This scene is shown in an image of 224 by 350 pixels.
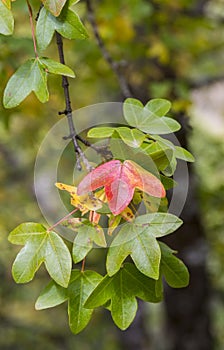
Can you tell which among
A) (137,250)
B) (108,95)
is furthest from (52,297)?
(108,95)

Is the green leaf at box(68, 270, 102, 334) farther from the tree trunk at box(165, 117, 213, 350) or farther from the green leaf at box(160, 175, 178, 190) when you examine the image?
the tree trunk at box(165, 117, 213, 350)

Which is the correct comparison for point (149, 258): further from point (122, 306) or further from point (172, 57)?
point (172, 57)

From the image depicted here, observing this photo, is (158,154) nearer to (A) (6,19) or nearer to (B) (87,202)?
(B) (87,202)

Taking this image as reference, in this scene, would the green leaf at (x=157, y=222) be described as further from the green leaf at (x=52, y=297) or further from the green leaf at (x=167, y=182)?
the green leaf at (x=52, y=297)

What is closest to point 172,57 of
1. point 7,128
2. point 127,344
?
point 7,128

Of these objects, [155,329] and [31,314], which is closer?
[31,314]

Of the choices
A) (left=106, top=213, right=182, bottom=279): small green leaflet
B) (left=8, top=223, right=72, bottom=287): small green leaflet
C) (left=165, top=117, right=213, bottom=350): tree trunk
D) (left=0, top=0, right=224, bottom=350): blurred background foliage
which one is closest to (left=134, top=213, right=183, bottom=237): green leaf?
(left=106, top=213, right=182, bottom=279): small green leaflet
